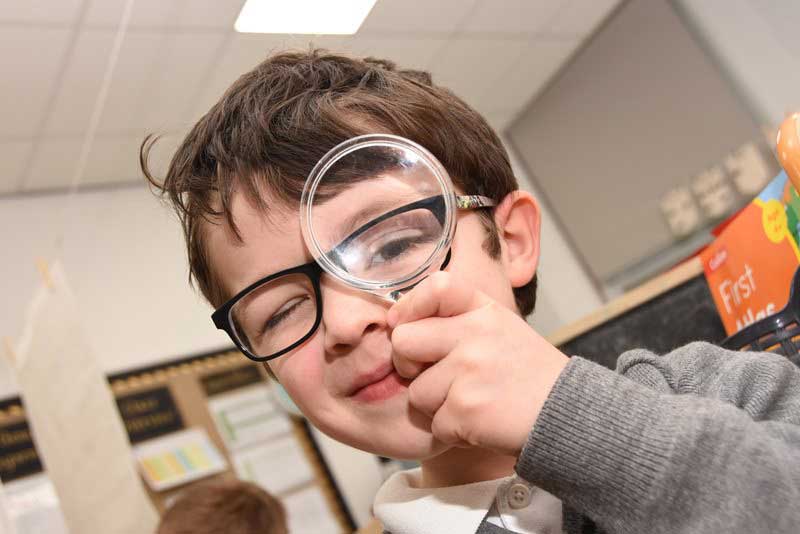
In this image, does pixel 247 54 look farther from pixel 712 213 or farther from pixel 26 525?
pixel 712 213

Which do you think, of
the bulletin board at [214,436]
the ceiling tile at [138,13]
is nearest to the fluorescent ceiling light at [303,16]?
the ceiling tile at [138,13]

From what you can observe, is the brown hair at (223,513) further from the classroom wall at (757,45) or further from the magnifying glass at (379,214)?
the classroom wall at (757,45)

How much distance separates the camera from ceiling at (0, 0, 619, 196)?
9.82 ft

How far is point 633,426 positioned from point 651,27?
4.33 m

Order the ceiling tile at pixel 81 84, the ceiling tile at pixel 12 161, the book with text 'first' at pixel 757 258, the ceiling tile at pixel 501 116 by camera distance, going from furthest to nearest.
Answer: the ceiling tile at pixel 501 116 < the ceiling tile at pixel 12 161 < the ceiling tile at pixel 81 84 < the book with text 'first' at pixel 757 258

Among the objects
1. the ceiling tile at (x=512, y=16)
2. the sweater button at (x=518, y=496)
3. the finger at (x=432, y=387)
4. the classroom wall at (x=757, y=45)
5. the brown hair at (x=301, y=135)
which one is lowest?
the sweater button at (x=518, y=496)

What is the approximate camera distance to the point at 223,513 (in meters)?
1.96

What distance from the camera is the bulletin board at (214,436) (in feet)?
11.2

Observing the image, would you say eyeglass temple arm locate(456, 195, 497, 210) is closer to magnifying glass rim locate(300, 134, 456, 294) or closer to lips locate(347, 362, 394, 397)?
magnifying glass rim locate(300, 134, 456, 294)

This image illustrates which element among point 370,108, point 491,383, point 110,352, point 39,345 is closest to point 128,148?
point 110,352

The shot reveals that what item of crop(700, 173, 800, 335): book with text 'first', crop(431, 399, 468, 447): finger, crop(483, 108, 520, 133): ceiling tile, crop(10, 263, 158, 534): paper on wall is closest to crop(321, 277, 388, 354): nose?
crop(431, 399, 468, 447): finger

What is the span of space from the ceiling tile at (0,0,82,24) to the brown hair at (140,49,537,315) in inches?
83.3

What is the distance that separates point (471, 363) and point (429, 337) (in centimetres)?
5

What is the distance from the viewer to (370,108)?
0.92 meters
